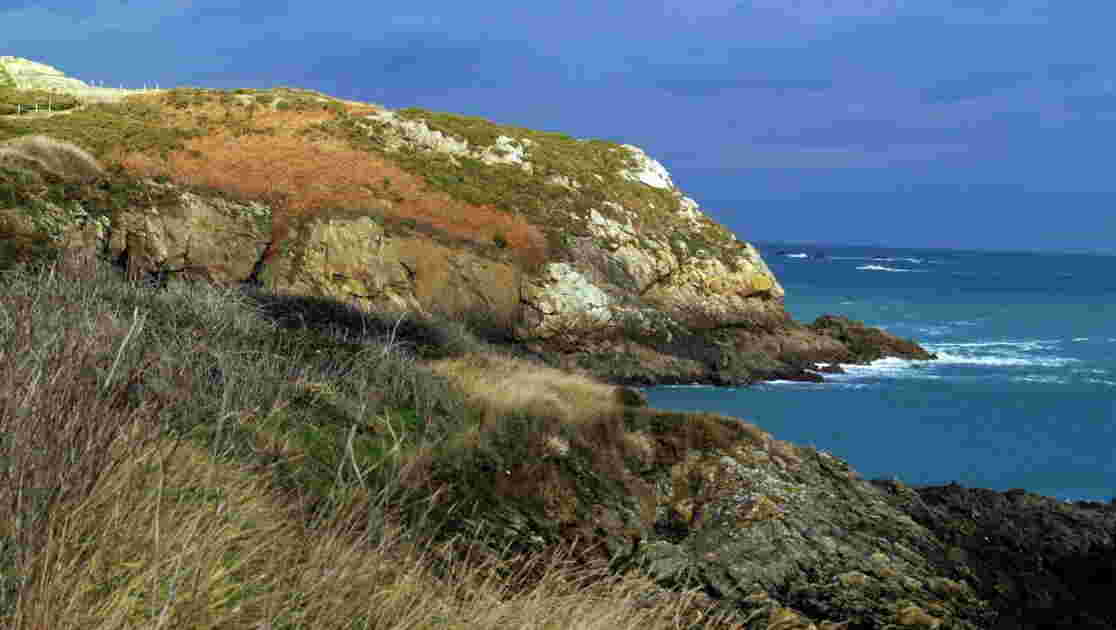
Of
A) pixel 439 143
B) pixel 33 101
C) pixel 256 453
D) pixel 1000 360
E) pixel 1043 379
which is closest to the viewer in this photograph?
pixel 256 453

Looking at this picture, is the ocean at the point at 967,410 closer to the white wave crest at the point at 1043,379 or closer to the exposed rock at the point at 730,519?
the white wave crest at the point at 1043,379

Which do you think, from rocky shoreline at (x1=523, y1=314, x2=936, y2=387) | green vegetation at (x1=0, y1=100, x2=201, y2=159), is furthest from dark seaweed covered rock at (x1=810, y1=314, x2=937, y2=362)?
green vegetation at (x1=0, y1=100, x2=201, y2=159)

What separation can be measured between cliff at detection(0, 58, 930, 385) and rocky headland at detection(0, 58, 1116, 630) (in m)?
0.13

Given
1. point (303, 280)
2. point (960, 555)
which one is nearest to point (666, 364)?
point (303, 280)

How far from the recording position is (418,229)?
38125 millimetres

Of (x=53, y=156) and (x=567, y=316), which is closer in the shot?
(x=53, y=156)

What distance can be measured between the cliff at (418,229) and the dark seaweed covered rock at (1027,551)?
21759 mm

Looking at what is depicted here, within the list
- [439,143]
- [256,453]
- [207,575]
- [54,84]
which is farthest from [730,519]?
[54,84]

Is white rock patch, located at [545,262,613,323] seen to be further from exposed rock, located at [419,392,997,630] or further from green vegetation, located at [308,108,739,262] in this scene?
exposed rock, located at [419,392,997,630]

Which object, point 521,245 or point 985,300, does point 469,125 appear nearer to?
point 521,245

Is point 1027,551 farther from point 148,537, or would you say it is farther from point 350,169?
point 350,169

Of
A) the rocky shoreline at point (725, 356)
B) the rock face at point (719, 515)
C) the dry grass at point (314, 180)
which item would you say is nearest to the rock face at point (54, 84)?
the dry grass at point (314, 180)

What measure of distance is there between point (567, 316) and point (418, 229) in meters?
7.42

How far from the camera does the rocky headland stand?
10.7 meters
